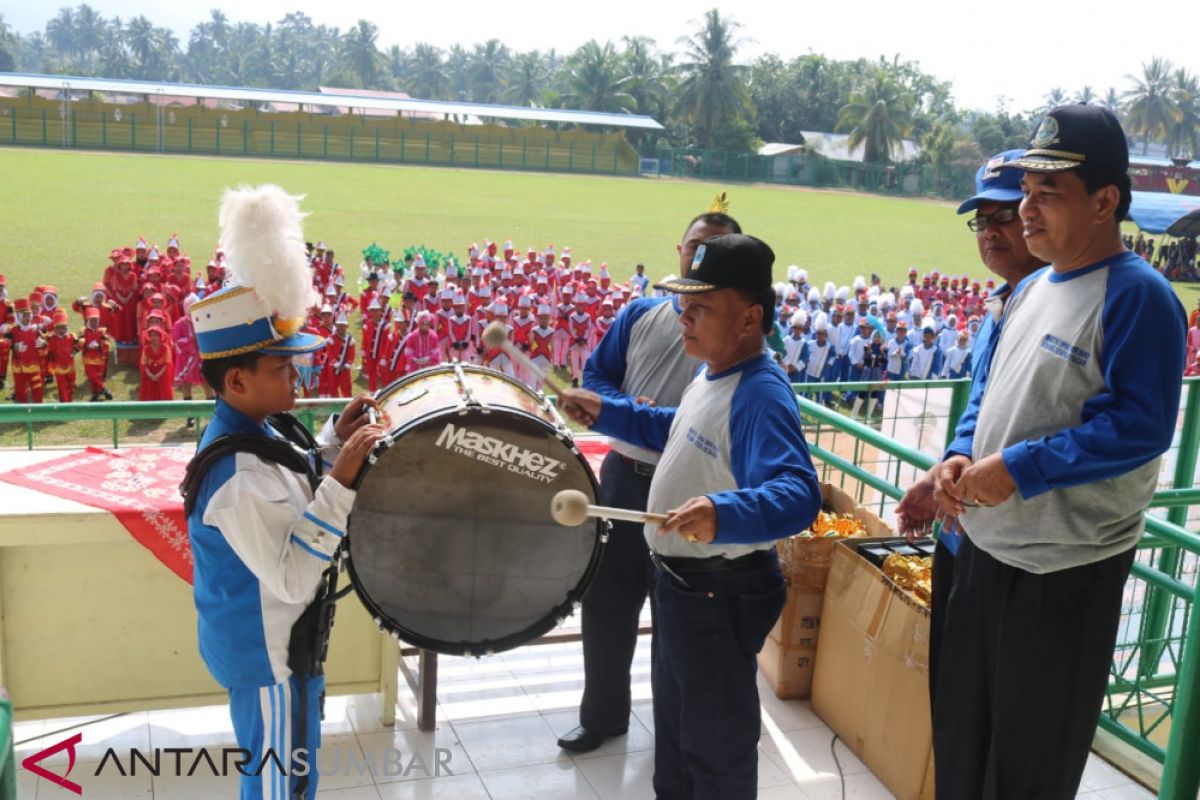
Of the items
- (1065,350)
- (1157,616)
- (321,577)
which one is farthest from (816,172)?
(321,577)

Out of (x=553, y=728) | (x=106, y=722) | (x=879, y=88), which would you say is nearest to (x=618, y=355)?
(x=553, y=728)

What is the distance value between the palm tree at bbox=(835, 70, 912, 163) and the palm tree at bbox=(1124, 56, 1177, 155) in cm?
2425

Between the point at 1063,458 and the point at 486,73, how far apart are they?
5467 inches

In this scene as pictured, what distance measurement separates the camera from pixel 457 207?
43.3 m

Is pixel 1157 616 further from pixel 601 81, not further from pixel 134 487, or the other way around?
pixel 601 81

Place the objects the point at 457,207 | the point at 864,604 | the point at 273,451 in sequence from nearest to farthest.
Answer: the point at 273,451
the point at 864,604
the point at 457,207

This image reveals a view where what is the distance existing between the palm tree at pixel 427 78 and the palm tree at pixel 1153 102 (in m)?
69.7

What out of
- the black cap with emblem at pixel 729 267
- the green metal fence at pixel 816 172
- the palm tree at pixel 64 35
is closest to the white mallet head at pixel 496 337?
the black cap with emblem at pixel 729 267

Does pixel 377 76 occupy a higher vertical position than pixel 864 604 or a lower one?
higher

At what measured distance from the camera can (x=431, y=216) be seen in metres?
39.7

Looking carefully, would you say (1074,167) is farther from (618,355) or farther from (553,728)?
(553,728)

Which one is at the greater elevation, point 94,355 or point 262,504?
point 262,504

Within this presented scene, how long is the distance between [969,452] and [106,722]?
10.5 ft

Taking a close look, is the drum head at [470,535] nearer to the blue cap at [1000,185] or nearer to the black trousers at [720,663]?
the black trousers at [720,663]
